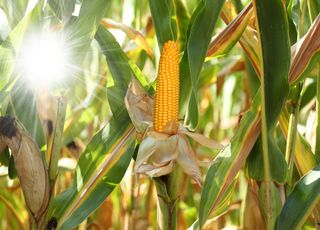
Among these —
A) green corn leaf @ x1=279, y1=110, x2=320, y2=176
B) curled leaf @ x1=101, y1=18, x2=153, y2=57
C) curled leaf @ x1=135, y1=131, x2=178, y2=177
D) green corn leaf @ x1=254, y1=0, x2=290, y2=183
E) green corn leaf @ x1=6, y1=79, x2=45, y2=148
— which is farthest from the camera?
curled leaf @ x1=101, y1=18, x2=153, y2=57

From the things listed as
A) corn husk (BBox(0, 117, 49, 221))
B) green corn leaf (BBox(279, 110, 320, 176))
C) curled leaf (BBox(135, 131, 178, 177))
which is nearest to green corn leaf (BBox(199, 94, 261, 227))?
curled leaf (BBox(135, 131, 178, 177))

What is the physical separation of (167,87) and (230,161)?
0.30 m

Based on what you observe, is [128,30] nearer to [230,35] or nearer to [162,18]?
[162,18]

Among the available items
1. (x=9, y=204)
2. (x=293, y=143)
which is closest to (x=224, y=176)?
(x=293, y=143)

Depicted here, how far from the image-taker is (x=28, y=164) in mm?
1652

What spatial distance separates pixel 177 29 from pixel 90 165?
510 millimetres

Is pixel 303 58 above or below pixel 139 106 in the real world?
above

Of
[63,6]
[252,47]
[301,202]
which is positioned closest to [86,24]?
[63,6]

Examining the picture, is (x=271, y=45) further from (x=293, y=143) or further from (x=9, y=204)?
(x=9, y=204)

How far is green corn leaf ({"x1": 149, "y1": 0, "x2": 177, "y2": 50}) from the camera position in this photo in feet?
6.06

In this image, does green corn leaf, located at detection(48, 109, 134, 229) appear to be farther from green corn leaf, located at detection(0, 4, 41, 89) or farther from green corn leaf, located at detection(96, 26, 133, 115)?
green corn leaf, located at detection(0, 4, 41, 89)

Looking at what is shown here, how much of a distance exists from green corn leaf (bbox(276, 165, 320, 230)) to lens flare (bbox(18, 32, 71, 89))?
0.72 meters

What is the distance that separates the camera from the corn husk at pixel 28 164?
165 centimetres

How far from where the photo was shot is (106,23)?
2.28 m
